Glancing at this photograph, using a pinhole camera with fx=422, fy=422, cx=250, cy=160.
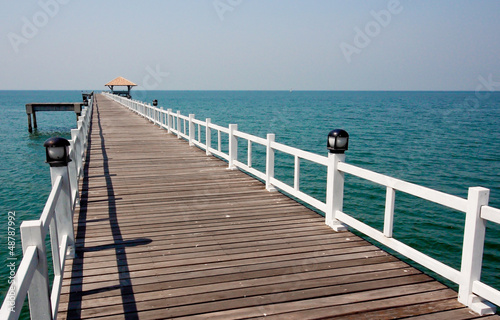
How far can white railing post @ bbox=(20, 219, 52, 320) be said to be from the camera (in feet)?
9.75

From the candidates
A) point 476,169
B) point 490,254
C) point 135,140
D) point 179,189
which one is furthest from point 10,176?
point 476,169

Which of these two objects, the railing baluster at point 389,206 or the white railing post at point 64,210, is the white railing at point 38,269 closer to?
the white railing post at point 64,210

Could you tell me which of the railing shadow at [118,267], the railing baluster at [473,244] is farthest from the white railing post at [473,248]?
the railing shadow at [118,267]

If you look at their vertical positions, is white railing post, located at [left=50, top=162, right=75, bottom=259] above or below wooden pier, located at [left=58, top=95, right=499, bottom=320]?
above

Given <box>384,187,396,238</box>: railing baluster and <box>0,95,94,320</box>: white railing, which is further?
<box>384,187,396,238</box>: railing baluster

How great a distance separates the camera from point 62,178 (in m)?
4.82

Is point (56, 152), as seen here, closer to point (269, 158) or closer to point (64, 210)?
point (64, 210)

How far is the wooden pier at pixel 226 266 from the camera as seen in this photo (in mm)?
3867

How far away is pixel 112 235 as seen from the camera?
5742mm

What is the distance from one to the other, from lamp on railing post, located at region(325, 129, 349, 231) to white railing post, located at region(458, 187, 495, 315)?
2.18 meters

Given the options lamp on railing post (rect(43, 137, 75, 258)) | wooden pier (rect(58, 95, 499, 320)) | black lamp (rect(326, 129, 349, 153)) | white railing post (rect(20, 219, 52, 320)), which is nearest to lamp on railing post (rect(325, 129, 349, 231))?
black lamp (rect(326, 129, 349, 153))

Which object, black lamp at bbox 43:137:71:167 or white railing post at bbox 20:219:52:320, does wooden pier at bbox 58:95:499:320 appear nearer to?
white railing post at bbox 20:219:52:320

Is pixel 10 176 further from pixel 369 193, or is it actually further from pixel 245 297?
pixel 245 297

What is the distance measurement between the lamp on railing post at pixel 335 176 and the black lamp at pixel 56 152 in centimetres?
340
